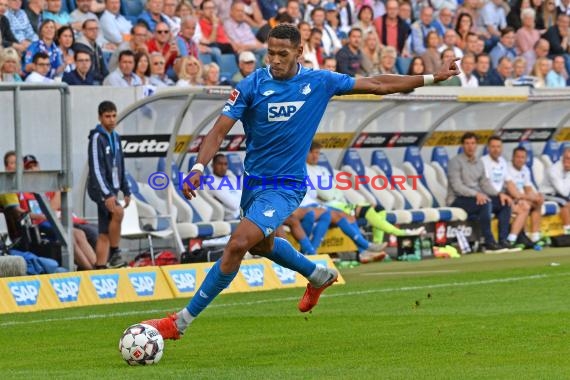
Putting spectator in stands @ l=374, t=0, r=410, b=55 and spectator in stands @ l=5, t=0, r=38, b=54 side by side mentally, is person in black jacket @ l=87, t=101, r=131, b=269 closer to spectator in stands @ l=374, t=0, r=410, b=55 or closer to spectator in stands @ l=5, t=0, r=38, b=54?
spectator in stands @ l=5, t=0, r=38, b=54

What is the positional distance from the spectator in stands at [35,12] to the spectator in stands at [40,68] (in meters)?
1.40

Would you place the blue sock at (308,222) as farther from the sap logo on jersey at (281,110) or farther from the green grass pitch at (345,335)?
the sap logo on jersey at (281,110)

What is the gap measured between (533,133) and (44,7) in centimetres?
952

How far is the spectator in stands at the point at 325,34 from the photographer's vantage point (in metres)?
22.4

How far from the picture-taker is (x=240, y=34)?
21.7m

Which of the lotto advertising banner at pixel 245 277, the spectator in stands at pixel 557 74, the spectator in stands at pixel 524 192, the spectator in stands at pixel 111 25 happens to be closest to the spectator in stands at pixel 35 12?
the spectator in stands at pixel 111 25

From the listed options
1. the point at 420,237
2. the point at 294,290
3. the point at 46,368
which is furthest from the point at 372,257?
the point at 46,368

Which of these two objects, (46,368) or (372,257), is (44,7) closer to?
(372,257)

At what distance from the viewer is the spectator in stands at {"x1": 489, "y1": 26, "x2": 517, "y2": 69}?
25781 millimetres

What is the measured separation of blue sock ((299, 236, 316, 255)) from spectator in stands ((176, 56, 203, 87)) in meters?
2.66

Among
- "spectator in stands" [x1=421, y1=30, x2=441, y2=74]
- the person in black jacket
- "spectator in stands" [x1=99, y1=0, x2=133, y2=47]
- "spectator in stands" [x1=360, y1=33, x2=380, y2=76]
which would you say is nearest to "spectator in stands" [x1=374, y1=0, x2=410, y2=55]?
"spectator in stands" [x1=421, y1=30, x2=441, y2=74]

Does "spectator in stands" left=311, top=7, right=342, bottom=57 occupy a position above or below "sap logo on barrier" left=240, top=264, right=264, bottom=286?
above

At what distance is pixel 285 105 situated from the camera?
9.93 m

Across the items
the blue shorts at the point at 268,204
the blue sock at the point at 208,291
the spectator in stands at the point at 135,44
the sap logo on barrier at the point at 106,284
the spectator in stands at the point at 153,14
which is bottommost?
the sap logo on barrier at the point at 106,284
